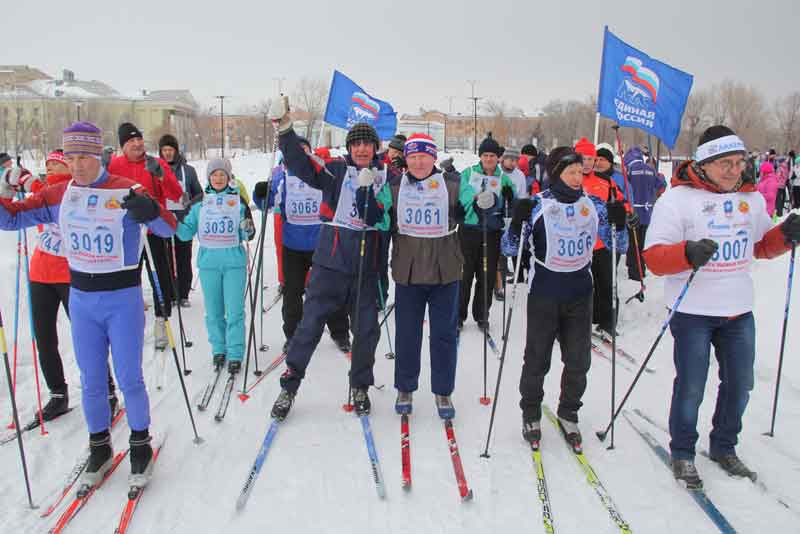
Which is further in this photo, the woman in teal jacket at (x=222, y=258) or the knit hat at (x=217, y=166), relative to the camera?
the knit hat at (x=217, y=166)

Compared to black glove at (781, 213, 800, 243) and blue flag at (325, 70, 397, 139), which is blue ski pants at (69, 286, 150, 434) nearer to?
black glove at (781, 213, 800, 243)

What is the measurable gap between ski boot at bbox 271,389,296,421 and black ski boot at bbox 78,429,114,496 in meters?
1.20

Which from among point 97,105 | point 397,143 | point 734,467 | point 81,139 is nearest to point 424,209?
point 81,139

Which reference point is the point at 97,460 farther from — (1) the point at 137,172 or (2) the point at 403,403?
(1) the point at 137,172

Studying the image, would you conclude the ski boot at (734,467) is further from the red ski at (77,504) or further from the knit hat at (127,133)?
the knit hat at (127,133)

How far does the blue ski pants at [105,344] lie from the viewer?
3.35 meters

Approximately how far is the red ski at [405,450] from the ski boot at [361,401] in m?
0.31

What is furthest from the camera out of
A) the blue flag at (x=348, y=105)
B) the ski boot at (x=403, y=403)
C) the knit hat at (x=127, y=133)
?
the blue flag at (x=348, y=105)

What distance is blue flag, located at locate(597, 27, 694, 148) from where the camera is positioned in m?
4.96

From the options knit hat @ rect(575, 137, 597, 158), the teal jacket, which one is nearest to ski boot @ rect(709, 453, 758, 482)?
knit hat @ rect(575, 137, 597, 158)

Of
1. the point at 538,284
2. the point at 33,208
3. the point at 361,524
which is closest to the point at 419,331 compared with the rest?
the point at 538,284

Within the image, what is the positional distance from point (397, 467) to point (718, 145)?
2940 mm

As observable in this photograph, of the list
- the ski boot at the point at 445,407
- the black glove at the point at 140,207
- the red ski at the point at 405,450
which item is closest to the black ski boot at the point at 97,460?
the black glove at the point at 140,207

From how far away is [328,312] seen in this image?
449 cm
